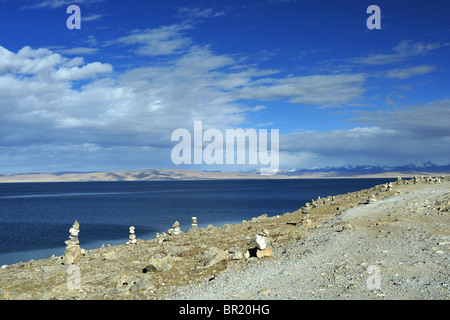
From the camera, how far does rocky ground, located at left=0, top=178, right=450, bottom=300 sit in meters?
15.5

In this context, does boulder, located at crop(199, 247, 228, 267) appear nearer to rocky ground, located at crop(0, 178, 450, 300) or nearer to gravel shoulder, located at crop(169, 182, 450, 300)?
rocky ground, located at crop(0, 178, 450, 300)

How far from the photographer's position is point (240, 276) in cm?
1853

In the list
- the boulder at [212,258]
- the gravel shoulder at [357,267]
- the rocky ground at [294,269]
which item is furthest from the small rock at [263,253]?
the boulder at [212,258]

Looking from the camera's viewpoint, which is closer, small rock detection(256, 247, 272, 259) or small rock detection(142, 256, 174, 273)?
small rock detection(142, 256, 174, 273)

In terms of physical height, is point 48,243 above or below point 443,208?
below

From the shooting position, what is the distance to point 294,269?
1880 cm

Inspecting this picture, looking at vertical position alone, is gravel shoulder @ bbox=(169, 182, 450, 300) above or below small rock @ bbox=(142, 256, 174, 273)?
above

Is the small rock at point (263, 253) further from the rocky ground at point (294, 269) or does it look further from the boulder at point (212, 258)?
the boulder at point (212, 258)

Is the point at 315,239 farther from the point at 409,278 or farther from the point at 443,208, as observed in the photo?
the point at 443,208

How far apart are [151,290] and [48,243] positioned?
47.0 m

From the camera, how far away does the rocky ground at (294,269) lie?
Result: 1554cm

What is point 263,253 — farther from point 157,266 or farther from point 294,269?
point 157,266

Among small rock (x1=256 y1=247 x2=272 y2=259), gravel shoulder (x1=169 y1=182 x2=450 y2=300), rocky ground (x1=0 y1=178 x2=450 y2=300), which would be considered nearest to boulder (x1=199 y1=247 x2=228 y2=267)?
rocky ground (x1=0 y1=178 x2=450 y2=300)

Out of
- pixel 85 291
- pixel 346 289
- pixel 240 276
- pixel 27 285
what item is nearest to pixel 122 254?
pixel 27 285
